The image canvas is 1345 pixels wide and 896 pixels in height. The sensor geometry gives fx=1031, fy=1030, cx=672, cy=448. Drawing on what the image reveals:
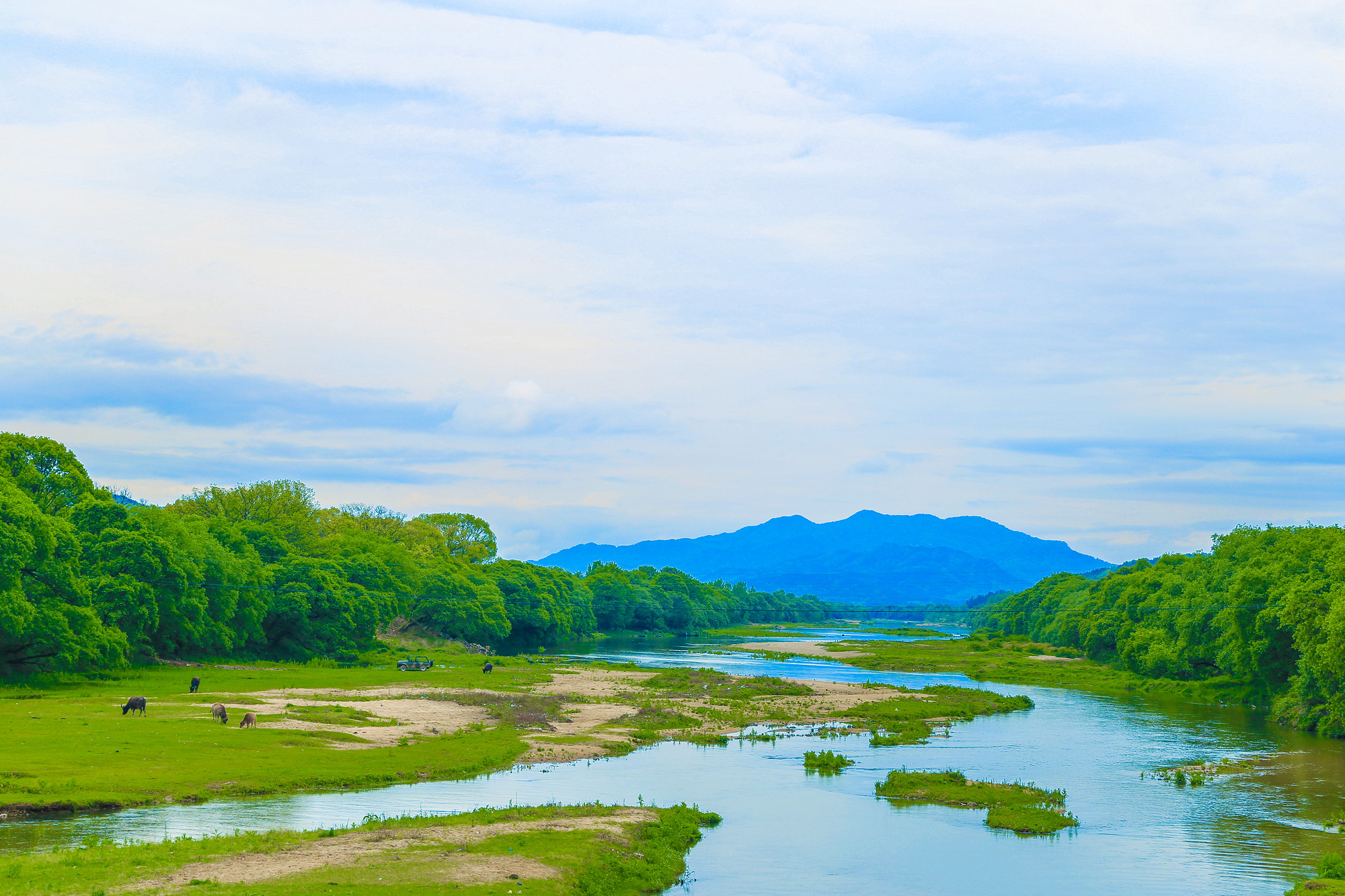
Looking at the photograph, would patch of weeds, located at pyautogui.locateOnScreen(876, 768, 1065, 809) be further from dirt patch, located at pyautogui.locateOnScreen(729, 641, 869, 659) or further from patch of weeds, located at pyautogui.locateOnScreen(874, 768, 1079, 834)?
dirt patch, located at pyautogui.locateOnScreen(729, 641, 869, 659)

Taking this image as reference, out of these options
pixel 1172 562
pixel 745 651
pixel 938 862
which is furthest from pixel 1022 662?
pixel 938 862

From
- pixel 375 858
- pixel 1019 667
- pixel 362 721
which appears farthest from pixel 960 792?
pixel 1019 667

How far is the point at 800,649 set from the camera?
171375 millimetres

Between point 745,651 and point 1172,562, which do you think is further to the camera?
point 745,651

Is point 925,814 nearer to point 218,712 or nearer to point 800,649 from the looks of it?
point 218,712

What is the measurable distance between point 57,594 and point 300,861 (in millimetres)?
50306

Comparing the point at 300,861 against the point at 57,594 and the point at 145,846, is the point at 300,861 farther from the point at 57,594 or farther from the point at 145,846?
the point at 57,594

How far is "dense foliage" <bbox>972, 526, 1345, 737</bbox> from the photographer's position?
6675 cm

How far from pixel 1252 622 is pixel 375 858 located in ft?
241

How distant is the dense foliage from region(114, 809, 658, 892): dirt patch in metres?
49.4

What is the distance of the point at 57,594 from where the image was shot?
7050 cm

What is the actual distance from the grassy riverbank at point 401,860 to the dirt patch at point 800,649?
385 feet

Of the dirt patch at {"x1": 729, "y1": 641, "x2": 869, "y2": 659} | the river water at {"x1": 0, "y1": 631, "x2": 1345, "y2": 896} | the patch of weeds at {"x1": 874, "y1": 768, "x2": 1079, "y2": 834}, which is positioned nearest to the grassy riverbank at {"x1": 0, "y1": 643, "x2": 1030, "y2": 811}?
the river water at {"x1": 0, "y1": 631, "x2": 1345, "y2": 896}

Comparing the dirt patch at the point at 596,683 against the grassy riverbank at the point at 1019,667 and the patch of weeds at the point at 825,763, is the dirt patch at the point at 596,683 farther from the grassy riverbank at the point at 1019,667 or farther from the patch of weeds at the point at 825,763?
the grassy riverbank at the point at 1019,667
